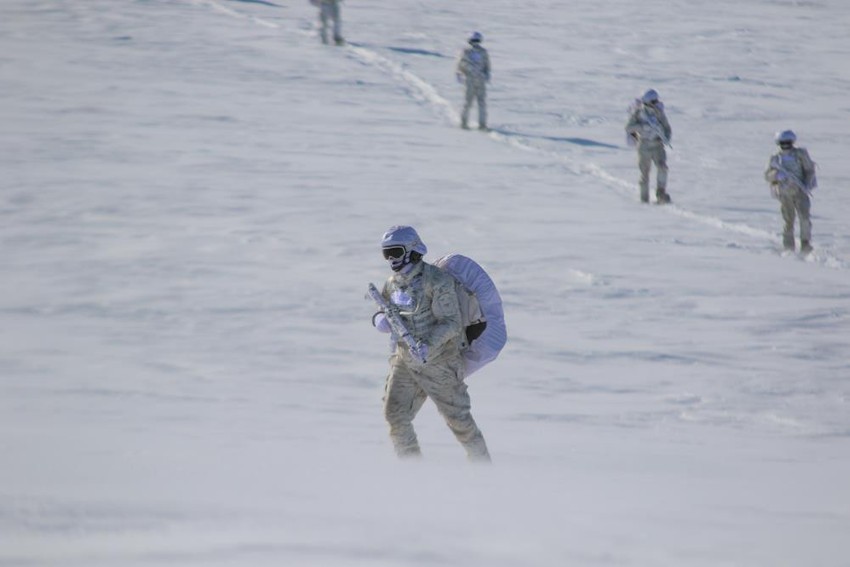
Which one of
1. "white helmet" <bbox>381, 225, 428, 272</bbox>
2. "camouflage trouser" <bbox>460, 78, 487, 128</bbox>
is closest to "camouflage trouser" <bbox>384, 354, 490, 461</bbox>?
"white helmet" <bbox>381, 225, 428, 272</bbox>

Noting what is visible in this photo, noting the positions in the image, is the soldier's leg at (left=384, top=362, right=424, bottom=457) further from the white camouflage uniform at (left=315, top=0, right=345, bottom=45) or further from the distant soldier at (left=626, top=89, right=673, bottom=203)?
the white camouflage uniform at (left=315, top=0, right=345, bottom=45)

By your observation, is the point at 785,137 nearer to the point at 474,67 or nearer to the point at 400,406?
the point at 474,67

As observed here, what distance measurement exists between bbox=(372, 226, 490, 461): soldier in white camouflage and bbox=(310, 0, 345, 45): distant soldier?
20.5m

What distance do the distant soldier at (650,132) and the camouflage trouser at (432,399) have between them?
30.8 ft

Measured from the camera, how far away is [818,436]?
26.7ft

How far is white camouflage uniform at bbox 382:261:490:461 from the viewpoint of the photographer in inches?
246

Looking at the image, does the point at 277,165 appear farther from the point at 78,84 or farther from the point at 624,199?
the point at 78,84

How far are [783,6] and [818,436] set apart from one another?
98.4 feet

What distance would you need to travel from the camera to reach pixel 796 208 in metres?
13.3

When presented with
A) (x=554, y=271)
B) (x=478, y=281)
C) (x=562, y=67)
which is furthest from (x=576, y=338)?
(x=562, y=67)

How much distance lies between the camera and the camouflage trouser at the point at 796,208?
13062 mm

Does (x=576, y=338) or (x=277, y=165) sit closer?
(x=576, y=338)

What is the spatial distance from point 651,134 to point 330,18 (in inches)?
524

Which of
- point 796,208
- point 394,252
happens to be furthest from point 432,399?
point 796,208
